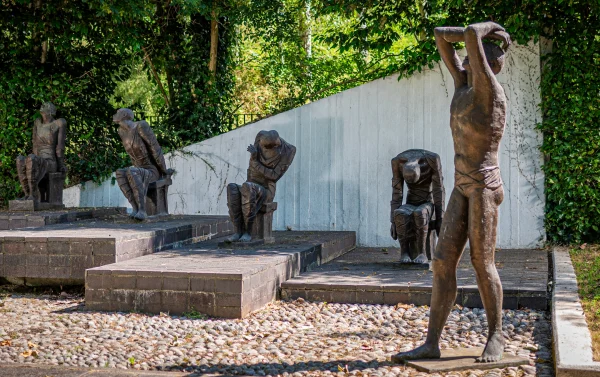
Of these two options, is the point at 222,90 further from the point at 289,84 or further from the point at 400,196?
the point at 400,196

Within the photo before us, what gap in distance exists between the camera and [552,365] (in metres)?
4.96

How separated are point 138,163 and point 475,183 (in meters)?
6.80

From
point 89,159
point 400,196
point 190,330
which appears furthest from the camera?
point 89,159

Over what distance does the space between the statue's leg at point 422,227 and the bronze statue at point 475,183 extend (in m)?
3.10

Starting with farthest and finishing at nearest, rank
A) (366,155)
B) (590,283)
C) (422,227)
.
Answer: (366,155)
(422,227)
(590,283)

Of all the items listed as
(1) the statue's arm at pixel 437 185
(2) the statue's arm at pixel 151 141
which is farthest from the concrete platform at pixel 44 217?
(1) the statue's arm at pixel 437 185

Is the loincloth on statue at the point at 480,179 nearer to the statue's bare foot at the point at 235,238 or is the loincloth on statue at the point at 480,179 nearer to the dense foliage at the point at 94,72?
the statue's bare foot at the point at 235,238

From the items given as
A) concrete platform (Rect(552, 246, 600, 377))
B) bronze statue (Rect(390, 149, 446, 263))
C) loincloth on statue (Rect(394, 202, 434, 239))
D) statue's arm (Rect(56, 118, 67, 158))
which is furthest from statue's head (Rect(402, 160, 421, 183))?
statue's arm (Rect(56, 118, 67, 158))

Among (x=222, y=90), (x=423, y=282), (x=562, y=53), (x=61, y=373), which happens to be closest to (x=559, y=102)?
(x=562, y=53)

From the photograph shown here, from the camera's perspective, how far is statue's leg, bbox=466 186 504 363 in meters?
4.88

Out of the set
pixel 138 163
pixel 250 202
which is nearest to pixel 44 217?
pixel 138 163

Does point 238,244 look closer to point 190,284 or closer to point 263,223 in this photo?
point 263,223

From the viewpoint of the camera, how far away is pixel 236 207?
9.12 metres

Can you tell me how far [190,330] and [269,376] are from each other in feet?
5.19
